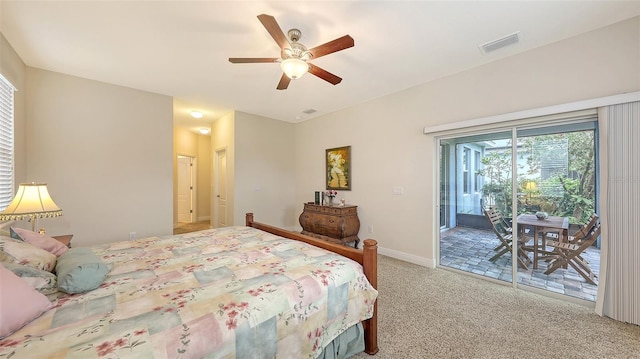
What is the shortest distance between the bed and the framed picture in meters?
2.63

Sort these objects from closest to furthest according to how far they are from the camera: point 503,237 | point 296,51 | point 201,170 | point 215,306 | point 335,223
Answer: point 215,306 → point 296,51 → point 503,237 → point 335,223 → point 201,170

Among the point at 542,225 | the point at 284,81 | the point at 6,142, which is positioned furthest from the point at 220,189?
the point at 542,225

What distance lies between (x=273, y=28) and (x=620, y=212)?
3.44 m

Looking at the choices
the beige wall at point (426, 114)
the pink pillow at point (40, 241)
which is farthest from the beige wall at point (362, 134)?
the pink pillow at point (40, 241)

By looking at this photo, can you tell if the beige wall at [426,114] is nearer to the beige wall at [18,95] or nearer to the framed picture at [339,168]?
the framed picture at [339,168]

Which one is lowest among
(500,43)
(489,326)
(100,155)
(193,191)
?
(489,326)

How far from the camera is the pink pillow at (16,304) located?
929 mm

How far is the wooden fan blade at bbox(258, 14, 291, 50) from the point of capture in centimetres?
174

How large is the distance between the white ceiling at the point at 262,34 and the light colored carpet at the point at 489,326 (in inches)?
108

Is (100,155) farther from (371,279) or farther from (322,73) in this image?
(371,279)

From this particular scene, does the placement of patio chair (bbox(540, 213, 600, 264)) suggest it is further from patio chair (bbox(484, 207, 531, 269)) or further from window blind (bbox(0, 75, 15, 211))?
window blind (bbox(0, 75, 15, 211))

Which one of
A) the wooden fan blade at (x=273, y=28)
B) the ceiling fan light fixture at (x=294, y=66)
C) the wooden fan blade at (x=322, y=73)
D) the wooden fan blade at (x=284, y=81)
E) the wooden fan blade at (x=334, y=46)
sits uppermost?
the wooden fan blade at (x=273, y=28)

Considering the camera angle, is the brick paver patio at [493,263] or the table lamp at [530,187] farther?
the table lamp at [530,187]

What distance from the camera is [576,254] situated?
8.43 ft
